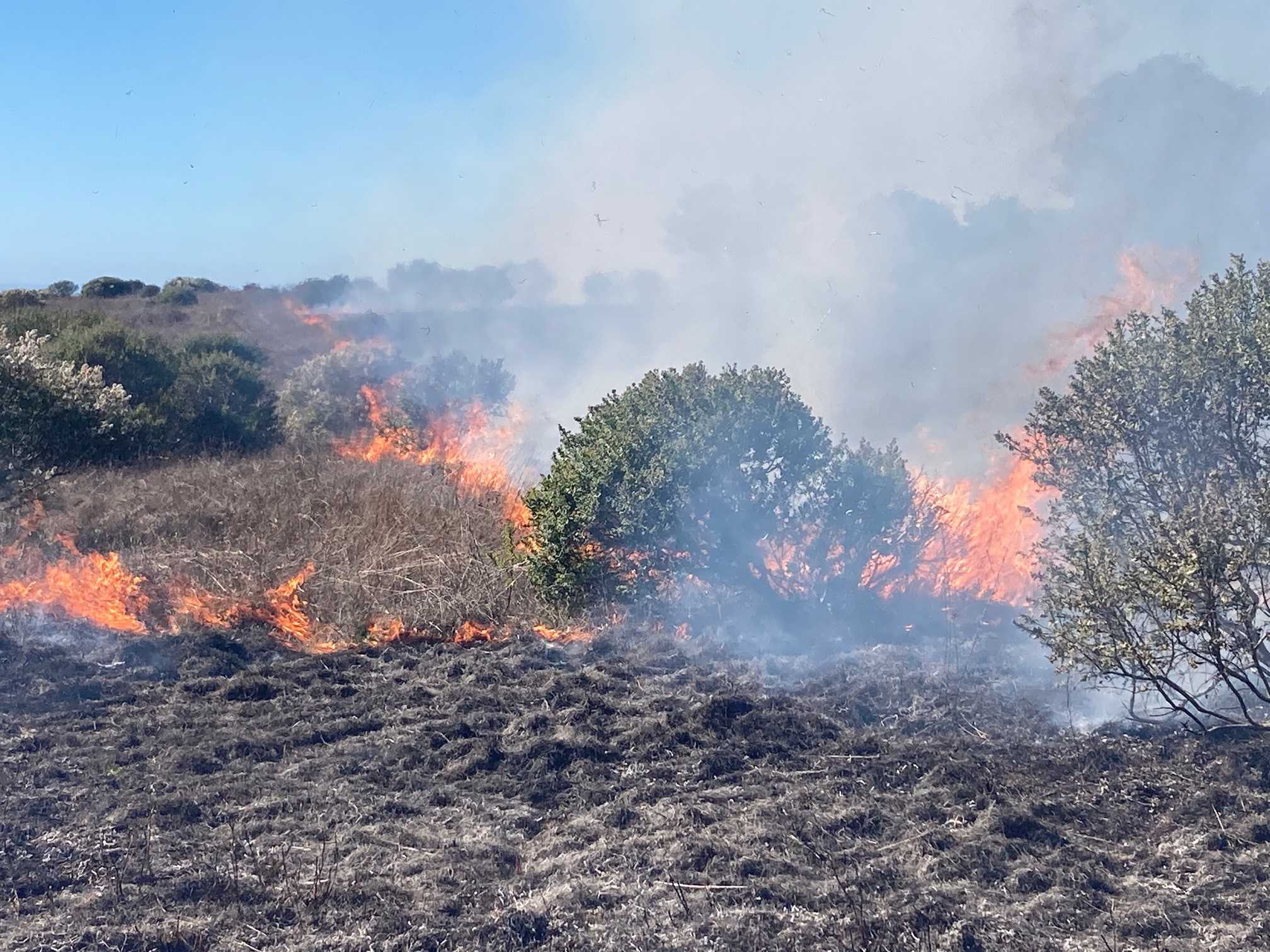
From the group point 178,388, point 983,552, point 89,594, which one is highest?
point 178,388

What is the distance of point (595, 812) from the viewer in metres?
6.94

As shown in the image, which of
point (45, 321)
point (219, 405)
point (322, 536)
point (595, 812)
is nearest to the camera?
point (595, 812)

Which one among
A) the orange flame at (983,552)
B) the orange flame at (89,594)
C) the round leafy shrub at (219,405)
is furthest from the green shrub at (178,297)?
the orange flame at (983,552)

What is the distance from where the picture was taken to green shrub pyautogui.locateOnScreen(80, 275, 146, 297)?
39.1m

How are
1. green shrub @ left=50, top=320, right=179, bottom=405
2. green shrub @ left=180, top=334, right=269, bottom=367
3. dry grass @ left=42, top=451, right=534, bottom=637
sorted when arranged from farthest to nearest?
1. green shrub @ left=180, top=334, right=269, bottom=367
2. green shrub @ left=50, top=320, right=179, bottom=405
3. dry grass @ left=42, top=451, right=534, bottom=637

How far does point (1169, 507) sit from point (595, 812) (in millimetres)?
5454

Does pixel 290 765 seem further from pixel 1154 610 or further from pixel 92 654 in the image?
pixel 1154 610

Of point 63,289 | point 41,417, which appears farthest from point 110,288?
point 41,417

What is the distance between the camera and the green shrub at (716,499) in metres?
10.8

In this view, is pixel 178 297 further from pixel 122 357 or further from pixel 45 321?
pixel 122 357

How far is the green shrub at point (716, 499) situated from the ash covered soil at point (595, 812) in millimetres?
1390

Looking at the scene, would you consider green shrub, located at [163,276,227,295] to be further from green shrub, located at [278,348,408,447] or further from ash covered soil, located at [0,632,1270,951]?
ash covered soil, located at [0,632,1270,951]

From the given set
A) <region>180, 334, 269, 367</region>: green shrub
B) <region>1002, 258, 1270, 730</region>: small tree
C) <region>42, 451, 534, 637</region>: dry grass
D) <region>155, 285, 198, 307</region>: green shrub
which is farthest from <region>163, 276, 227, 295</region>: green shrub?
<region>1002, 258, 1270, 730</region>: small tree

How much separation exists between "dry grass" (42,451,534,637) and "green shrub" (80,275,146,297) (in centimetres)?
2660
